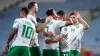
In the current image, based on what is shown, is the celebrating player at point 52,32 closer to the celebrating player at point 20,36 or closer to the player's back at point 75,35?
the celebrating player at point 20,36

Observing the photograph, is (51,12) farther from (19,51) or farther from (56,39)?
(19,51)

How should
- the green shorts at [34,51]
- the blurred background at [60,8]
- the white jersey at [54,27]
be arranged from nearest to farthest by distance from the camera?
→ 1. the white jersey at [54,27]
2. the green shorts at [34,51]
3. the blurred background at [60,8]

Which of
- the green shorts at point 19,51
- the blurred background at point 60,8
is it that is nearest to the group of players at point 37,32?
the green shorts at point 19,51

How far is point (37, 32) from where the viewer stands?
20.6 feet

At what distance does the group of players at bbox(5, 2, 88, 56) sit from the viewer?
5855 millimetres

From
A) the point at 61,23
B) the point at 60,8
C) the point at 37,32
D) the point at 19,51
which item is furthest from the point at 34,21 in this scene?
the point at 60,8

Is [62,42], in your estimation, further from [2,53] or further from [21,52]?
[2,53]

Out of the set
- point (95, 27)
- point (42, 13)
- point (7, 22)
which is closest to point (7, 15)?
point (7, 22)

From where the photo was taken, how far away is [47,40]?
253 inches

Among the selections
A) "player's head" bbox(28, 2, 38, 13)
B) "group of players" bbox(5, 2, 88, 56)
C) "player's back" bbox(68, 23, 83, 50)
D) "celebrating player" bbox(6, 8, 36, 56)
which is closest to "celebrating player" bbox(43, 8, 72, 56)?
"group of players" bbox(5, 2, 88, 56)

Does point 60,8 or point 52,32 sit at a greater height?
point 60,8

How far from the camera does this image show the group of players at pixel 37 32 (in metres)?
5.86

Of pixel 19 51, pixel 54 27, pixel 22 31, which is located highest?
pixel 54 27

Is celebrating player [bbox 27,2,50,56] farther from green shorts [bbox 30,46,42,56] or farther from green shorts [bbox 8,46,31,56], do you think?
green shorts [bbox 8,46,31,56]
